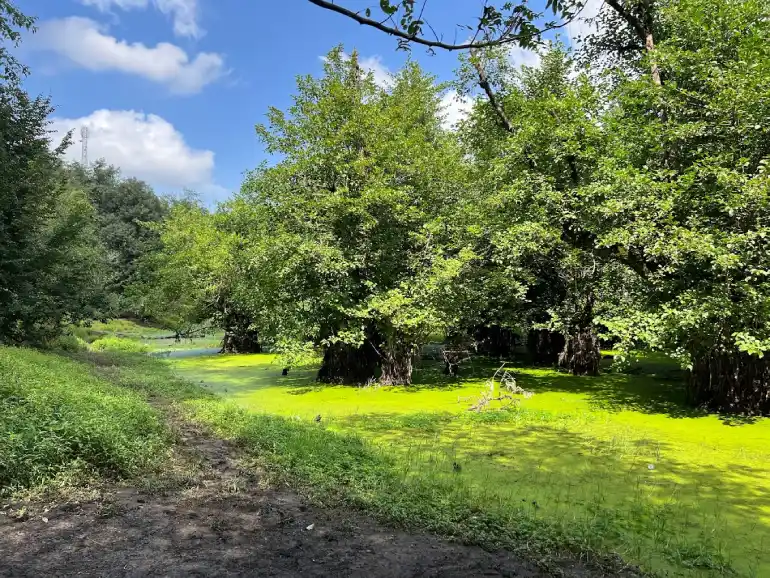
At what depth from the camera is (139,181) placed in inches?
1962

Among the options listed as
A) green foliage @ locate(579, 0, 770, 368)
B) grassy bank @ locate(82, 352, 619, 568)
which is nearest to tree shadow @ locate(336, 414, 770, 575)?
grassy bank @ locate(82, 352, 619, 568)

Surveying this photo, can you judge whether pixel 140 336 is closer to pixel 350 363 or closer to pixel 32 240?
pixel 32 240

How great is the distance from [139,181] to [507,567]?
5317cm

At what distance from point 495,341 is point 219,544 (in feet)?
62.3

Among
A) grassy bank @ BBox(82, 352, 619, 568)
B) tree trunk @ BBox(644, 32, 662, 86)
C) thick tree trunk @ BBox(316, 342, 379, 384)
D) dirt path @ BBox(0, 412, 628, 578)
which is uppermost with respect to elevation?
tree trunk @ BBox(644, 32, 662, 86)

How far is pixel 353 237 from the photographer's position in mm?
12727

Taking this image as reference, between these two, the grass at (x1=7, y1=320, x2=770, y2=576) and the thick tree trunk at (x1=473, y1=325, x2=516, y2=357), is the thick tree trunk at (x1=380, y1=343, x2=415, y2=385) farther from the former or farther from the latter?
the thick tree trunk at (x1=473, y1=325, x2=516, y2=357)

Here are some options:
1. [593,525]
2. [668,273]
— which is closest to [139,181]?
[668,273]

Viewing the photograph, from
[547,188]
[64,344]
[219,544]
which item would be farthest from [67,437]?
[64,344]

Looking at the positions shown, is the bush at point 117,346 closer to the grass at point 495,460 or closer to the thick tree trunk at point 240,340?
the thick tree trunk at point 240,340

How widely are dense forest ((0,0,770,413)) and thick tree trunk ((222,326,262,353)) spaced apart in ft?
25.1

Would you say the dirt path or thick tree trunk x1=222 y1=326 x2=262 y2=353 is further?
thick tree trunk x1=222 y1=326 x2=262 y2=353

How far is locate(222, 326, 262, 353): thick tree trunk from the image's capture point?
947 inches

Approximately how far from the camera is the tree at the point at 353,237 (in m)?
12.1
